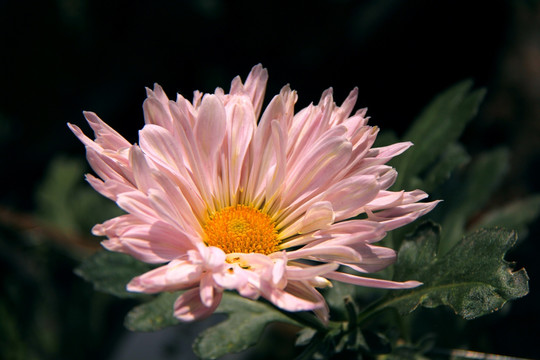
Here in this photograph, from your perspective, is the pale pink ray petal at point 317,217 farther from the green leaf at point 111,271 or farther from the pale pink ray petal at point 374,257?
the green leaf at point 111,271

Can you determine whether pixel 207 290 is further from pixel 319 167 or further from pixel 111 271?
pixel 111 271

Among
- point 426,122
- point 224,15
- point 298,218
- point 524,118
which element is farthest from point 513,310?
point 224,15

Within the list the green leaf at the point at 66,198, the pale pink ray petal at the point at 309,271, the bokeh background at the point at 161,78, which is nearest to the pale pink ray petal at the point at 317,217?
the pale pink ray petal at the point at 309,271

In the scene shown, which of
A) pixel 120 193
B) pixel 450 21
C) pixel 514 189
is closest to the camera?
pixel 120 193

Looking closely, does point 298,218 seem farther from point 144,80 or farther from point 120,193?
point 144,80

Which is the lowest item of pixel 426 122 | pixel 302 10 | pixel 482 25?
pixel 426 122

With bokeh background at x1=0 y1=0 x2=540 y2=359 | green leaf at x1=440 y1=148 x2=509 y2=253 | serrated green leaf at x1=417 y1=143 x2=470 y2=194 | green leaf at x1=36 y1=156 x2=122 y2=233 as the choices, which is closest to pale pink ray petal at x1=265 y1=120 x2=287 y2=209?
serrated green leaf at x1=417 y1=143 x2=470 y2=194

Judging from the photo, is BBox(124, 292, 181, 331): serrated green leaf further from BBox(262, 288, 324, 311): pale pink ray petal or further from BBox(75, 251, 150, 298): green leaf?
BBox(262, 288, 324, 311): pale pink ray petal
